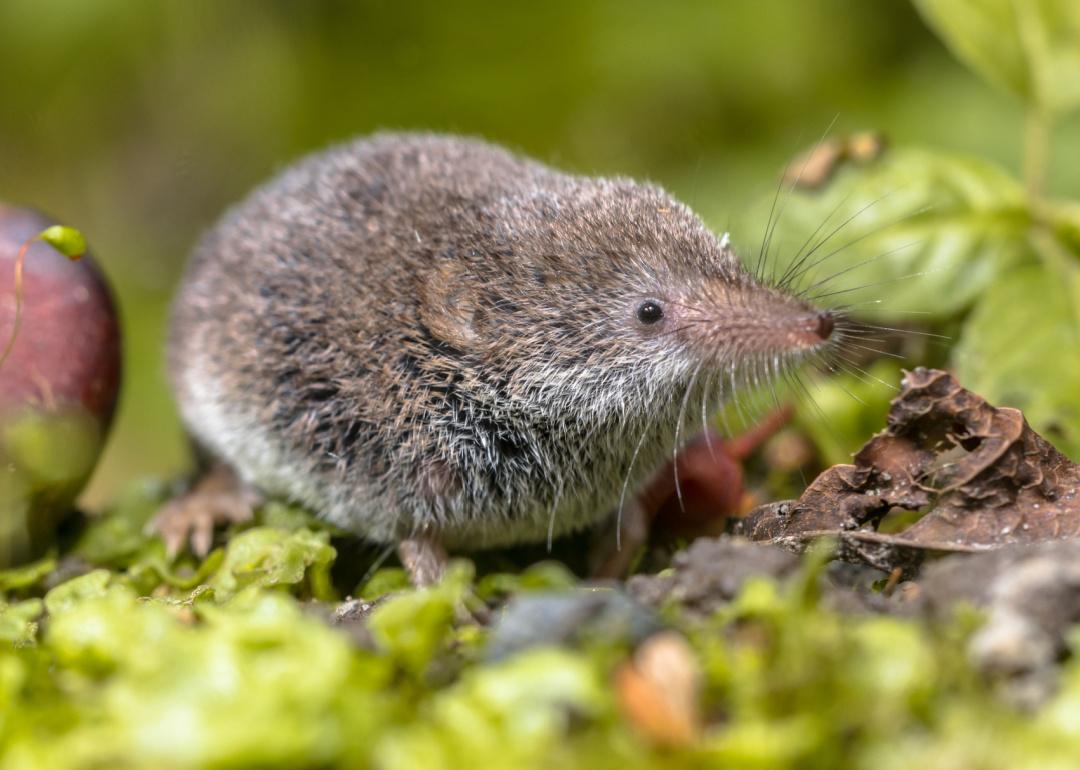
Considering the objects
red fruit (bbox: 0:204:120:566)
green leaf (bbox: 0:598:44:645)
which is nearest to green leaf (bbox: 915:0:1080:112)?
red fruit (bbox: 0:204:120:566)

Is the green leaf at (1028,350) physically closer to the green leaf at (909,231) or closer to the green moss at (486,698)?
the green leaf at (909,231)

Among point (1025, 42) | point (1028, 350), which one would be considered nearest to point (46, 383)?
point (1028, 350)

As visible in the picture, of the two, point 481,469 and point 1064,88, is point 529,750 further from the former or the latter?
point 1064,88

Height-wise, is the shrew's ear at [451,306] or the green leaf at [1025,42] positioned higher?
the green leaf at [1025,42]

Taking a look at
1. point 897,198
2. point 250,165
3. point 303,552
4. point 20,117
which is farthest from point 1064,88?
point 20,117

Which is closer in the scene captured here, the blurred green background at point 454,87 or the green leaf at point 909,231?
the green leaf at point 909,231

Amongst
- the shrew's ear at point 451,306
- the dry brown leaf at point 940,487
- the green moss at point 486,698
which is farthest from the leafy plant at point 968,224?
the green moss at point 486,698

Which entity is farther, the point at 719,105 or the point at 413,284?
the point at 719,105

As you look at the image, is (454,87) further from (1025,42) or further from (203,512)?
(203,512)
